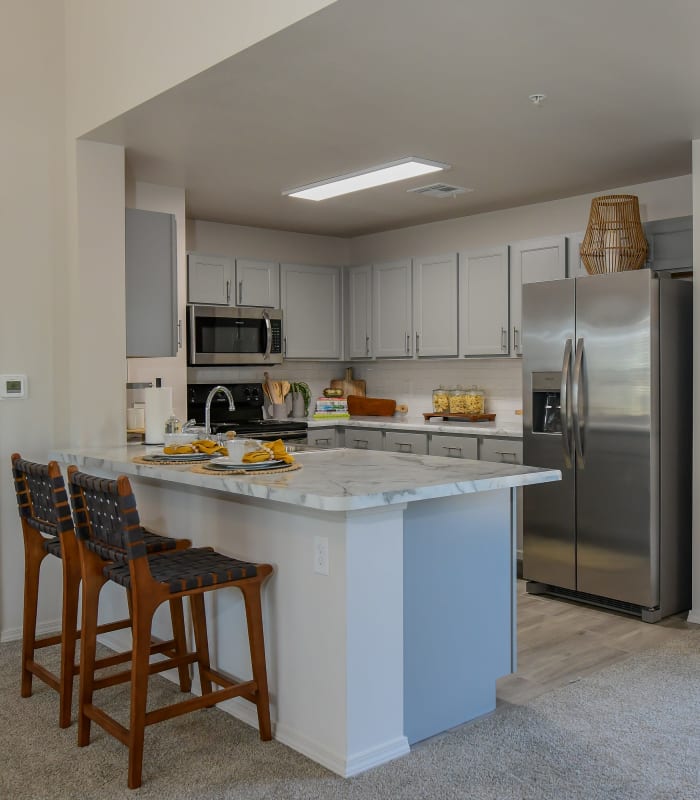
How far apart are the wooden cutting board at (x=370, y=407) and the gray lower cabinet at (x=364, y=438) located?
0.46 meters

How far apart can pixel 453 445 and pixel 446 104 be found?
254 cm

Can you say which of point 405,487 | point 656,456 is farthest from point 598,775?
point 656,456

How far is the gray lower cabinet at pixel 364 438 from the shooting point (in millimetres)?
6137

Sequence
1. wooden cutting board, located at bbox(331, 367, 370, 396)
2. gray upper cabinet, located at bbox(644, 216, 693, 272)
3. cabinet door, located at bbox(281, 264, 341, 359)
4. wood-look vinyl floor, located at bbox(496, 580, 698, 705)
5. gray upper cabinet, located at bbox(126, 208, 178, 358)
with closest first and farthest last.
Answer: wood-look vinyl floor, located at bbox(496, 580, 698, 705)
gray upper cabinet, located at bbox(126, 208, 178, 358)
gray upper cabinet, located at bbox(644, 216, 693, 272)
cabinet door, located at bbox(281, 264, 341, 359)
wooden cutting board, located at bbox(331, 367, 370, 396)

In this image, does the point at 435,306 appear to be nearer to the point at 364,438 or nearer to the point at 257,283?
the point at 364,438

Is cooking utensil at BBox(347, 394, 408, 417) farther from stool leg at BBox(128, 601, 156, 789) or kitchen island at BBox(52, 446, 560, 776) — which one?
stool leg at BBox(128, 601, 156, 789)

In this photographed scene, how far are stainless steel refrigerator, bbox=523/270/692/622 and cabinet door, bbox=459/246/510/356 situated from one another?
3.00 feet

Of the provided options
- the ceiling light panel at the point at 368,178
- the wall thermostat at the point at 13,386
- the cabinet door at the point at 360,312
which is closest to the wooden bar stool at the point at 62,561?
the wall thermostat at the point at 13,386

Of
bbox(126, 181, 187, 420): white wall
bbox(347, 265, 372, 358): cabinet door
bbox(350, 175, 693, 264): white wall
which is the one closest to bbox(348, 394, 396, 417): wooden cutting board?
bbox(347, 265, 372, 358): cabinet door

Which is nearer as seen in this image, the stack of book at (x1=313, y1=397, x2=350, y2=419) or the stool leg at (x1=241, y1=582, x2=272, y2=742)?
the stool leg at (x1=241, y1=582, x2=272, y2=742)

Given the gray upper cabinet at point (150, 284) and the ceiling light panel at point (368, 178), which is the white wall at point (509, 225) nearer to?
the ceiling light panel at point (368, 178)

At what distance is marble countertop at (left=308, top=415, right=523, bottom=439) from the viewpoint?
5.34m

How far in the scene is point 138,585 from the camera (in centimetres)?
258

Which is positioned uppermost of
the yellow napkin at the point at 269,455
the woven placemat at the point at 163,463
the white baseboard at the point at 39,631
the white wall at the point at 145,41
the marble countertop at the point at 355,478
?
the white wall at the point at 145,41
